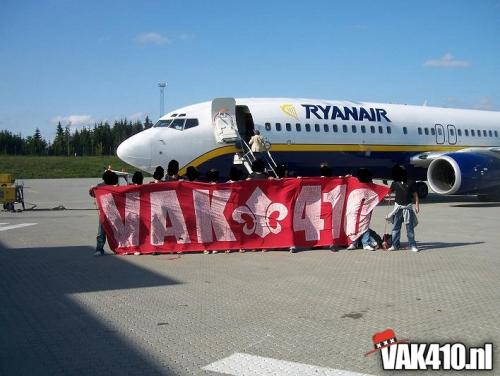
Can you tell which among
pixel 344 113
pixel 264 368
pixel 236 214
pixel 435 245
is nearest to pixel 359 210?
pixel 435 245

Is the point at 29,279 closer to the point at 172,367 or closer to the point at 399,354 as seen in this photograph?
the point at 172,367

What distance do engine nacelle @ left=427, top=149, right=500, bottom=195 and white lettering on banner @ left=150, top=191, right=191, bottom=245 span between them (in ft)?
41.7

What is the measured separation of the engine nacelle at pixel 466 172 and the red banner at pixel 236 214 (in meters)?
9.97

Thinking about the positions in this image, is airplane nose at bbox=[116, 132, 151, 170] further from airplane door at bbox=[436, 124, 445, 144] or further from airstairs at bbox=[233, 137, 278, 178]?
airplane door at bbox=[436, 124, 445, 144]

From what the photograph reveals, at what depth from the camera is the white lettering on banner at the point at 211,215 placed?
37.1 ft

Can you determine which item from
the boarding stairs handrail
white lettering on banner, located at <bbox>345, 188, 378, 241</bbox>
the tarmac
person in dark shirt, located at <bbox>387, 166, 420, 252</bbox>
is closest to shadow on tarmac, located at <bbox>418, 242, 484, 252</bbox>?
the tarmac

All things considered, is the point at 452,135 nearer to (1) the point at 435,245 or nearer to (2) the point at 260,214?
(1) the point at 435,245

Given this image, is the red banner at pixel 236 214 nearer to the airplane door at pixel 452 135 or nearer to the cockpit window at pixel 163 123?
the cockpit window at pixel 163 123

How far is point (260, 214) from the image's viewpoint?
37.9ft

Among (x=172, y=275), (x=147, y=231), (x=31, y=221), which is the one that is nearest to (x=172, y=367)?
(x=172, y=275)

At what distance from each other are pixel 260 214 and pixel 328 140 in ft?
32.4

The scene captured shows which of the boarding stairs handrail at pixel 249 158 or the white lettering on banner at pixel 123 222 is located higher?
the boarding stairs handrail at pixel 249 158

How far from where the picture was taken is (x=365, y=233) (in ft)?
38.1

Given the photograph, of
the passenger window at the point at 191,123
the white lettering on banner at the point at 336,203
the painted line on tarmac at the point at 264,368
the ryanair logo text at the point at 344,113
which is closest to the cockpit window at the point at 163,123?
the passenger window at the point at 191,123
